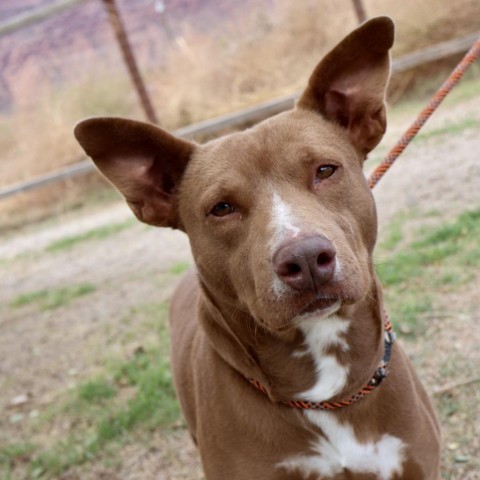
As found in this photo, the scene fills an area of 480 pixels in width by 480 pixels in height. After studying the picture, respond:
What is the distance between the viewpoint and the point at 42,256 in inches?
420

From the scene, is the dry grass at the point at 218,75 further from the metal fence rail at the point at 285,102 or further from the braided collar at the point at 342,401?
the braided collar at the point at 342,401

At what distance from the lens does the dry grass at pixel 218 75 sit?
12812mm

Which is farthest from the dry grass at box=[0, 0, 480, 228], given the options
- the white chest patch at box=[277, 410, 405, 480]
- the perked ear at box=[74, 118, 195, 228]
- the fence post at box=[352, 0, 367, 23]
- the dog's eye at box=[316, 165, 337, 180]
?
the white chest patch at box=[277, 410, 405, 480]

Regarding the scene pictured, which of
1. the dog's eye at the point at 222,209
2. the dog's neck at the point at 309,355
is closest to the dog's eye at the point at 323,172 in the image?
the dog's eye at the point at 222,209

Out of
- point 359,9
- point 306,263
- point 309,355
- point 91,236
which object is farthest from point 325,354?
point 359,9

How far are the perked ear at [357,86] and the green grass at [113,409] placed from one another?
2.33 metres

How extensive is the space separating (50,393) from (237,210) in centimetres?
341

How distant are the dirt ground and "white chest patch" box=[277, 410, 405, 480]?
74 cm

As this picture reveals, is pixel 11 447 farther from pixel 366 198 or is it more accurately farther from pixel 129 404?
pixel 366 198

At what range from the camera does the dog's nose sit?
2.11 m

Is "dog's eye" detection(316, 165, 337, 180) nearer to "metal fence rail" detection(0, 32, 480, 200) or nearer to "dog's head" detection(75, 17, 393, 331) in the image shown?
"dog's head" detection(75, 17, 393, 331)

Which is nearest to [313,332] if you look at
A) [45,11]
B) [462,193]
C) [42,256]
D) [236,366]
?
[236,366]

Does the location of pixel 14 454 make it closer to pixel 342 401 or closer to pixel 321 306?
pixel 342 401

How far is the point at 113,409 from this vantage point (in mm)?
4684
